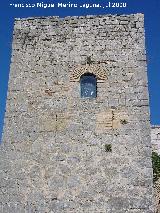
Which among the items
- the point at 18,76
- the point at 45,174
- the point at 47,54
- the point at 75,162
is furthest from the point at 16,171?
the point at 47,54

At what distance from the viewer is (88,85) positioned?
8867mm

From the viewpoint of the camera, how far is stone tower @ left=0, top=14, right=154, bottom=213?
7734 mm

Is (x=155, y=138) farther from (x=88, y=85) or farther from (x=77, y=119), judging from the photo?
(x=77, y=119)

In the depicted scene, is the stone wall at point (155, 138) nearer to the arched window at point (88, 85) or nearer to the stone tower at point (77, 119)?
the stone tower at point (77, 119)

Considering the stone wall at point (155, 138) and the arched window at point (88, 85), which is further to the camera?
the stone wall at point (155, 138)

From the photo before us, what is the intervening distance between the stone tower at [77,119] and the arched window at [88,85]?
0.07ft

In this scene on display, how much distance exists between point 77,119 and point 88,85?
89 cm

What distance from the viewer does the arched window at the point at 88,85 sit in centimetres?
876

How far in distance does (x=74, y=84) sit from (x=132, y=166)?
228cm

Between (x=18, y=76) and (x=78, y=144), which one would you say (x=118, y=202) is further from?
(x=18, y=76)

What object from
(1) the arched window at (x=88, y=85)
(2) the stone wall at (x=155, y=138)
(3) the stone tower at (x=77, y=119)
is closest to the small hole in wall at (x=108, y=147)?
(3) the stone tower at (x=77, y=119)

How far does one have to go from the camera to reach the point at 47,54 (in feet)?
30.6

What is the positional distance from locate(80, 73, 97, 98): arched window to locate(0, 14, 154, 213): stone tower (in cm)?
2

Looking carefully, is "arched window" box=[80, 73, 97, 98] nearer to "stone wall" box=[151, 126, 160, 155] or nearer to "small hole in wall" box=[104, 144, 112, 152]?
"small hole in wall" box=[104, 144, 112, 152]
